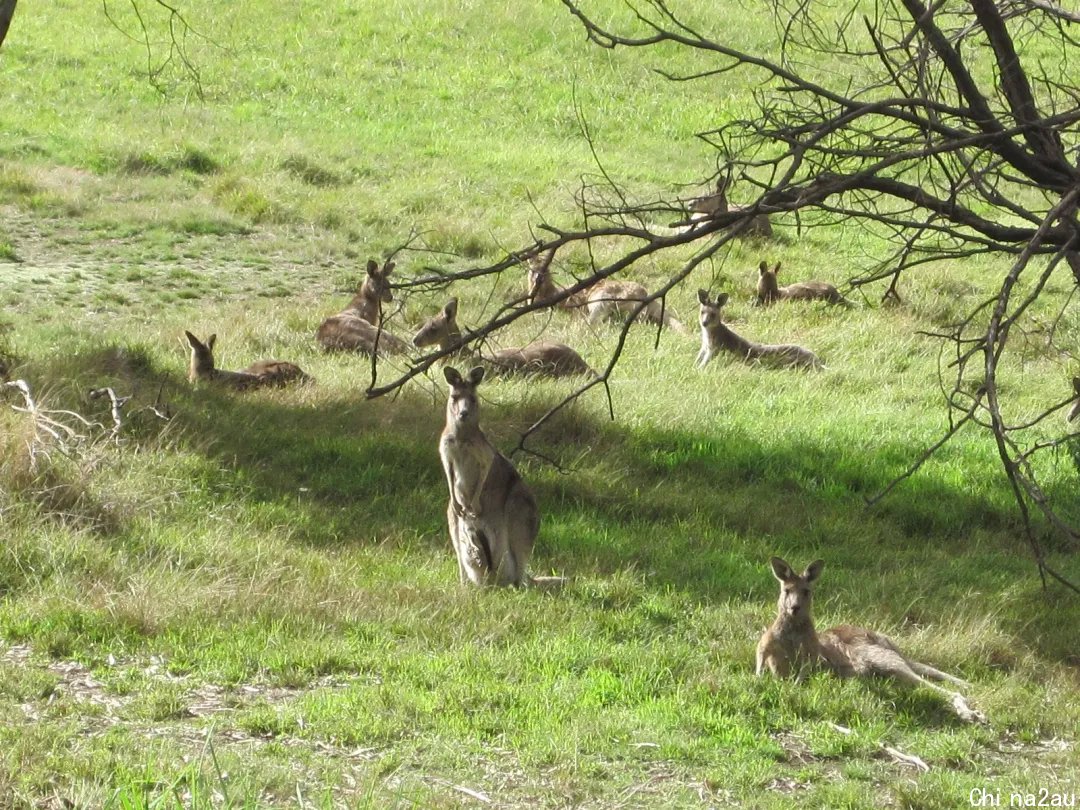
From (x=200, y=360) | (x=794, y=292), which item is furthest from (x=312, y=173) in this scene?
(x=200, y=360)

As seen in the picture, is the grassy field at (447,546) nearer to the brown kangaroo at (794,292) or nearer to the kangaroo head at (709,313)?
the brown kangaroo at (794,292)

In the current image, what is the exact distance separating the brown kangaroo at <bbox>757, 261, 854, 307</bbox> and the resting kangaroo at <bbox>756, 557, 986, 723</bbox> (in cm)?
990

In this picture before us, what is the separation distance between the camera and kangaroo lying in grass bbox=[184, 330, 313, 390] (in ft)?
39.6

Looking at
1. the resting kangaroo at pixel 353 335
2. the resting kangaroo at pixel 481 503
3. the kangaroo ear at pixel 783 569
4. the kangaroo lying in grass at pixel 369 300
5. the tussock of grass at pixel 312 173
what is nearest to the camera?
the kangaroo ear at pixel 783 569

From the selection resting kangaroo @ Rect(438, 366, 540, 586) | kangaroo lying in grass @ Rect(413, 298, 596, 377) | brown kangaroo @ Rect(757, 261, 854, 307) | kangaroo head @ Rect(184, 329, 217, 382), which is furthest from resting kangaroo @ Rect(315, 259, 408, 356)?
brown kangaroo @ Rect(757, 261, 854, 307)

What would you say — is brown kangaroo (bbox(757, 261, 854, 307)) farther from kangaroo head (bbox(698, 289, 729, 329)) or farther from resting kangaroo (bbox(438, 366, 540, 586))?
resting kangaroo (bbox(438, 366, 540, 586))

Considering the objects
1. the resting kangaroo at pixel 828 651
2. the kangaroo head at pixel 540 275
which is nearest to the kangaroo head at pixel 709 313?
the kangaroo head at pixel 540 275

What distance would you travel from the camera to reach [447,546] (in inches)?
368

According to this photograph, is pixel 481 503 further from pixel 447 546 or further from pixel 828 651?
pixel 828 651

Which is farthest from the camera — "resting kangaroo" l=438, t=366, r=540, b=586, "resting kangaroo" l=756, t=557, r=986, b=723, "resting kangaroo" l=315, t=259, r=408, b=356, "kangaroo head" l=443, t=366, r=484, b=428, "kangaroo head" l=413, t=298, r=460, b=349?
"kangaroo head" l=413, t=298, r=460, b=349

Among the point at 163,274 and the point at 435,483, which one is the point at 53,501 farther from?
the point at 163,274

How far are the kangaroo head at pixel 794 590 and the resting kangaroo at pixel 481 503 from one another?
1783 millimetres

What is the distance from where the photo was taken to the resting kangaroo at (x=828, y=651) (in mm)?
7234

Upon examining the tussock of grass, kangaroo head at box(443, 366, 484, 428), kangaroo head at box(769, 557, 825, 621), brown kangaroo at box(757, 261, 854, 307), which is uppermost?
the tussock of grass
